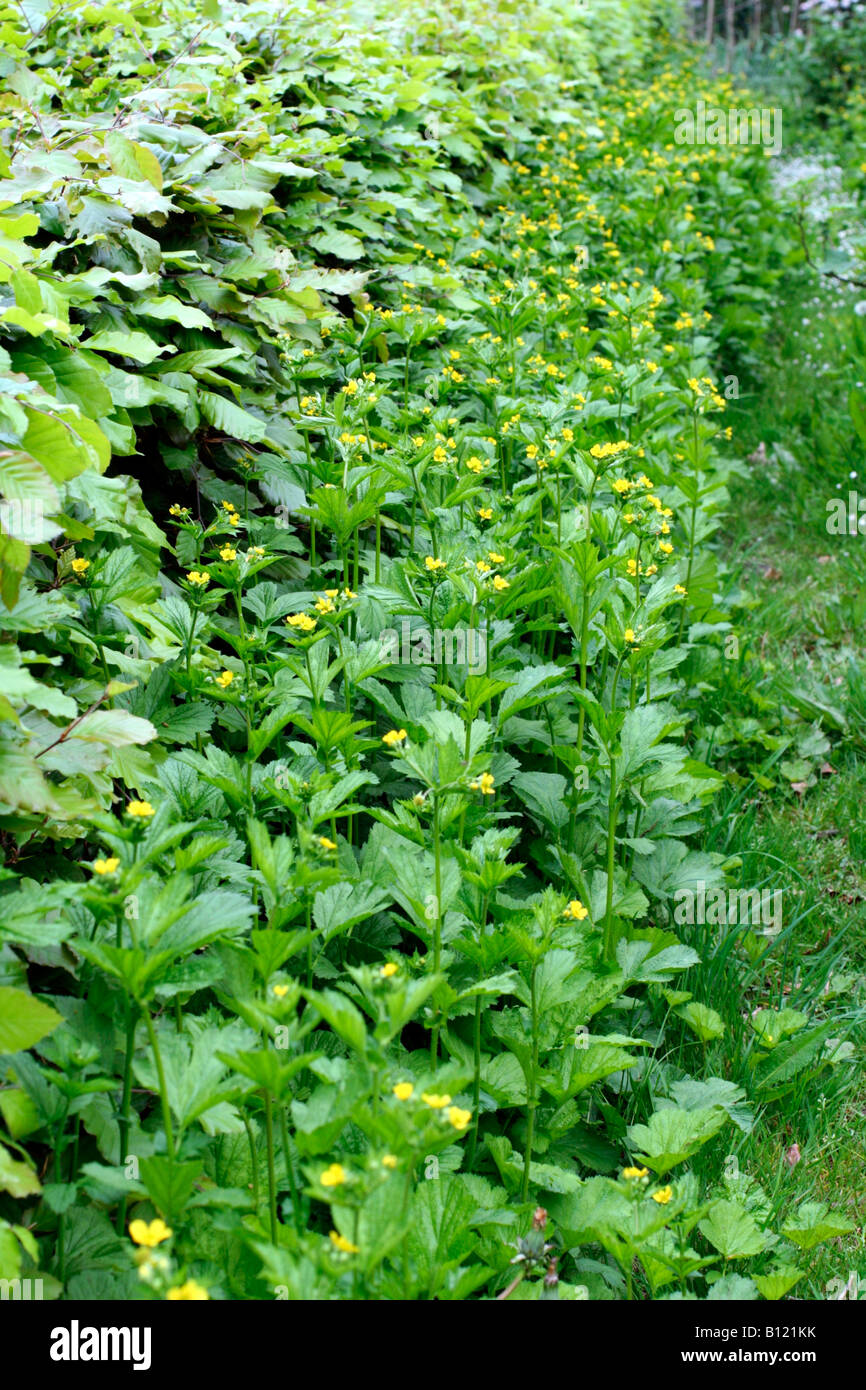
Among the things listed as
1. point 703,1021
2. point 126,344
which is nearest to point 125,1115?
point 703,1021

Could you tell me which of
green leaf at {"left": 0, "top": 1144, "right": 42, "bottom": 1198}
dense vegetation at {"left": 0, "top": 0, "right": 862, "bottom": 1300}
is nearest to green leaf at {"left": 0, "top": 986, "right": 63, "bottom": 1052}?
dense vegetation at {"left": 0, "top": 0, "right": 862, "bottom": 1300}

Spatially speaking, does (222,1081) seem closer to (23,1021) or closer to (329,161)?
(23,1021)

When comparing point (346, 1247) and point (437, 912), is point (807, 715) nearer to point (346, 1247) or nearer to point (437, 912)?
point (437, 912)

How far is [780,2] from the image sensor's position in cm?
1833

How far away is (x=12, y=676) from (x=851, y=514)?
3875 millimetres

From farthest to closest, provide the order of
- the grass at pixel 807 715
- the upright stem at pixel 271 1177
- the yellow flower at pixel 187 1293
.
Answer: the grass at pixel 807 715
the upright stem at pixel 271 1177
the yellow flower at pixel 187 1293

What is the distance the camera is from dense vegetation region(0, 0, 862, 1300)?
53.8 inches

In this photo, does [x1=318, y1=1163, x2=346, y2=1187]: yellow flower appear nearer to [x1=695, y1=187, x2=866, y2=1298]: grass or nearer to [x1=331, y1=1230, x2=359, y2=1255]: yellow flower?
[x1=331, y1=1230, x2=359, y2=1255]: yellow flower

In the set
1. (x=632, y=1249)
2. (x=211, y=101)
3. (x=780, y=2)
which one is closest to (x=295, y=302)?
(x=211, y=101)

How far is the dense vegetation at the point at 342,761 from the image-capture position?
1366 mm

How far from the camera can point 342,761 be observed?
1.99 m

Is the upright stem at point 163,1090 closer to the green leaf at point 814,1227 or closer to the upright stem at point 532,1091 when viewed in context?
the upright stem at point 532,1091

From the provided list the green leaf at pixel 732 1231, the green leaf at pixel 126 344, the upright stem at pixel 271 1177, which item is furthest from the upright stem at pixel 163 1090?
the green leaf at pixel 126 344

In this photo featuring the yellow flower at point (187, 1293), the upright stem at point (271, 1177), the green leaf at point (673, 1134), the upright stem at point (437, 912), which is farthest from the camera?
the green leaf at point (673, 1134)
